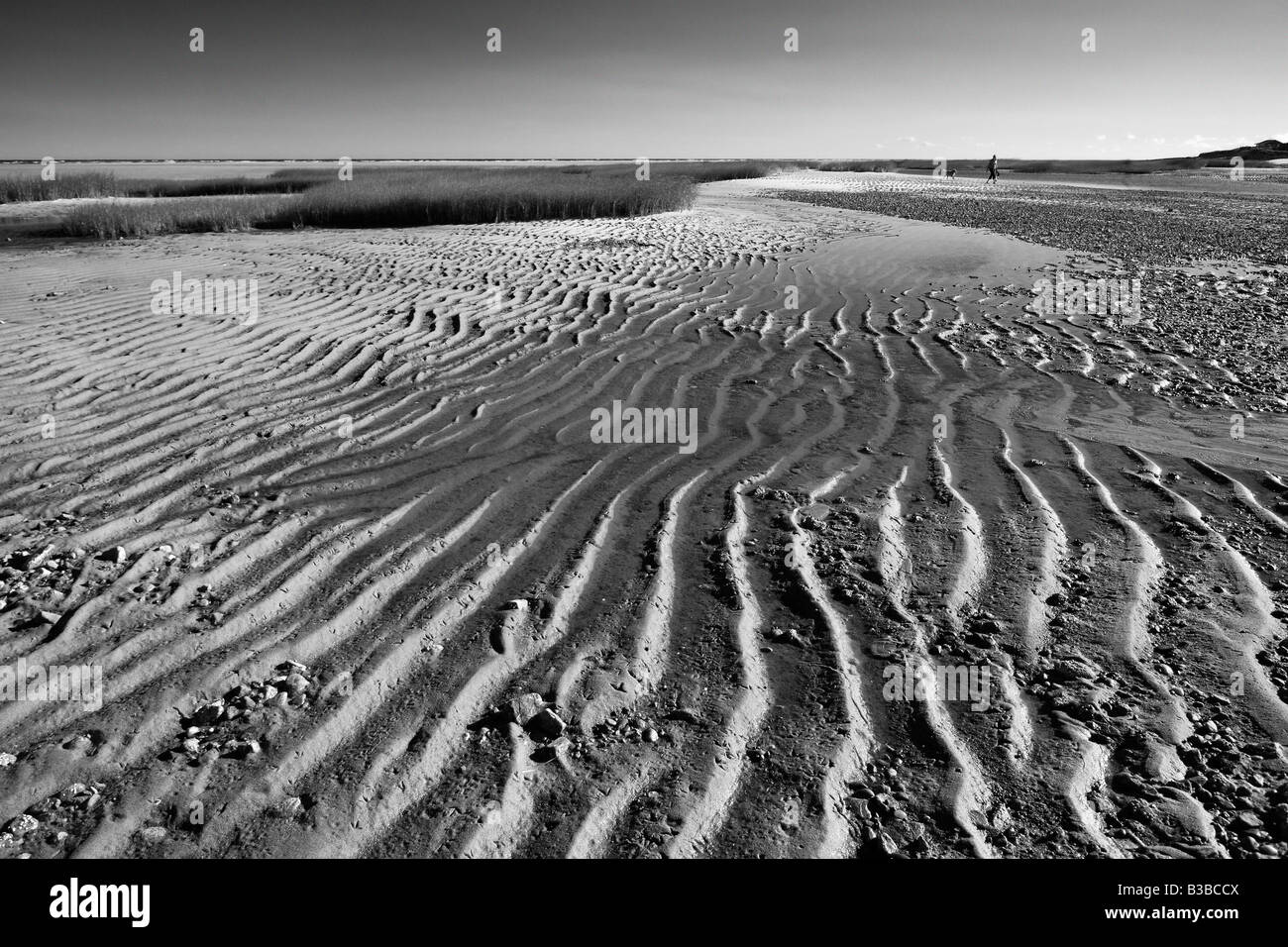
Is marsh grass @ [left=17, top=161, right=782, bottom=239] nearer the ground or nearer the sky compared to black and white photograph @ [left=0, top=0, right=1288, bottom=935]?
nearer the sky

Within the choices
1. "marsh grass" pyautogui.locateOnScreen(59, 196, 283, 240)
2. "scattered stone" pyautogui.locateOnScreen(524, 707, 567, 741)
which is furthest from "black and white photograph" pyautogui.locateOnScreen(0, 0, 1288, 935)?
"marsh grass" pyautogui.locateOnScreen(59, 196, 283, 240)

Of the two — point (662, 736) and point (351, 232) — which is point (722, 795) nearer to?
point (662, 736)
